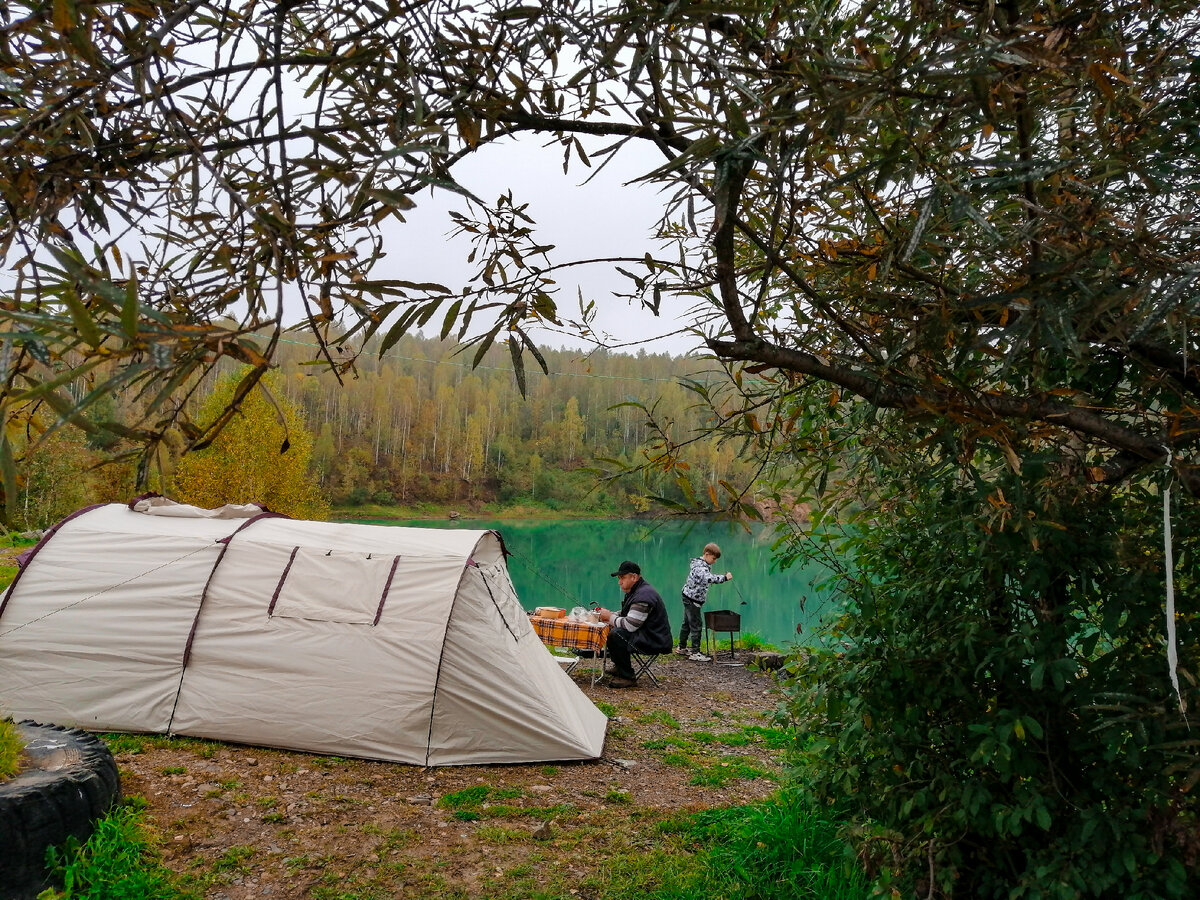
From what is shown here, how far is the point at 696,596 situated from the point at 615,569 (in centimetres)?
2089

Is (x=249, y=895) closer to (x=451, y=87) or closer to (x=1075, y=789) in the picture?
(x=1075, y=789)

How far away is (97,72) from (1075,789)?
2433mm

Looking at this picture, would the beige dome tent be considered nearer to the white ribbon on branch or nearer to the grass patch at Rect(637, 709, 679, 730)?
the grass patch at Rect(637, 709, 679, 730)

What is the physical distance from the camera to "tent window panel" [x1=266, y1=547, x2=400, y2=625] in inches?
211

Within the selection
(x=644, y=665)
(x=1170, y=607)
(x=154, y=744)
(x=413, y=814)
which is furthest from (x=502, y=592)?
(x=1170, y=607)

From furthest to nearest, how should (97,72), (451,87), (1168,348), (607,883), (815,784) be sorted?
(607,883) < (815,784) < (1168,348) < (451,87) < (97,72)

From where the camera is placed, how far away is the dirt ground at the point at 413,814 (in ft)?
12.1

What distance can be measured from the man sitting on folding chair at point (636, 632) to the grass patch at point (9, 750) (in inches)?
202

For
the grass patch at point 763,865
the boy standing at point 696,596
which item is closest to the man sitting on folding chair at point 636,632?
the boy standing at point 696,596

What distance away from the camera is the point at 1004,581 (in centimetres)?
222

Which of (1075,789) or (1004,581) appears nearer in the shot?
(1075,789)

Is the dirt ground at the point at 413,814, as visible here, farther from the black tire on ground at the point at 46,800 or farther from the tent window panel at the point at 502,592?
the tent window panel at the point at 502,592

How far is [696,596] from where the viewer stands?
10008 millimetres

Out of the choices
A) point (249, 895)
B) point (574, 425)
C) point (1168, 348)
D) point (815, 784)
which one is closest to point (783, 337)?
point (1168, 348)
